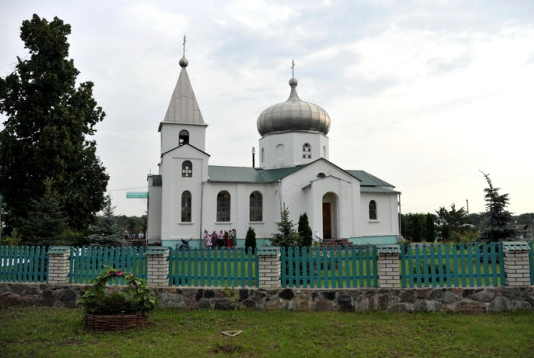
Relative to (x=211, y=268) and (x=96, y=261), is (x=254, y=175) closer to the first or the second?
(x=96, y=261)

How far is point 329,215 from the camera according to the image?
23.1 meters

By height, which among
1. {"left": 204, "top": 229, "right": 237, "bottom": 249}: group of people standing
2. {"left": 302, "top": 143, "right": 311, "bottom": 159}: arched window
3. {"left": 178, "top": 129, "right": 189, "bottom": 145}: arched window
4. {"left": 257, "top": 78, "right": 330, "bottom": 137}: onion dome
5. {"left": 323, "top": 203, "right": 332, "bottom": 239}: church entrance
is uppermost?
{"left": 257, "top": 78, "right": 330, "bottom": 137}: onion dome

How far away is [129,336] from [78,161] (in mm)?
14770

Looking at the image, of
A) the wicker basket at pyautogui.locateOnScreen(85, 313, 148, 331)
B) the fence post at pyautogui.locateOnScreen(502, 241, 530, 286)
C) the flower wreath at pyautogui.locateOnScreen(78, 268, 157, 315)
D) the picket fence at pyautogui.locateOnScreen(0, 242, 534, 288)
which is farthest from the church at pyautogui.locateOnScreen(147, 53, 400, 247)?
the wicker basket at pyautogui.locateOnScreen(85, 313, 148, 331)

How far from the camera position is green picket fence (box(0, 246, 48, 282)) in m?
9.02

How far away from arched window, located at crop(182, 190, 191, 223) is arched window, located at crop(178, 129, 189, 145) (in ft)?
10.6

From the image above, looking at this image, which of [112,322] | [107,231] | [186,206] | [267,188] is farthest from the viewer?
[267,188]

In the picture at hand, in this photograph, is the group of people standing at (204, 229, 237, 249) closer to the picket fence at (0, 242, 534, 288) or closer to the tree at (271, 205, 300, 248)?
the tree at (271, 205, 300, 248)

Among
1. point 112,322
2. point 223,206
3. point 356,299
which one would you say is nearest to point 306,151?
point 223,206

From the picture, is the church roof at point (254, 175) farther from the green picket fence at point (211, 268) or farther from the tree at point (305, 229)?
the green picket fence at point (211, 268)

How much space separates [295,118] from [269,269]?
1745cm

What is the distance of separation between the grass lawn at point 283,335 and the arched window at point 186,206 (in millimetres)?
13797

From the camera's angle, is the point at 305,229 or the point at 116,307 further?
the point at 305,229

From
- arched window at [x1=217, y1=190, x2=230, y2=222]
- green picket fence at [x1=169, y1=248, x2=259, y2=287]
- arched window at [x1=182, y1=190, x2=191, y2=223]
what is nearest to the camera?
green picket fence at [x1=169, y1=248, x2=259, y2=287]
